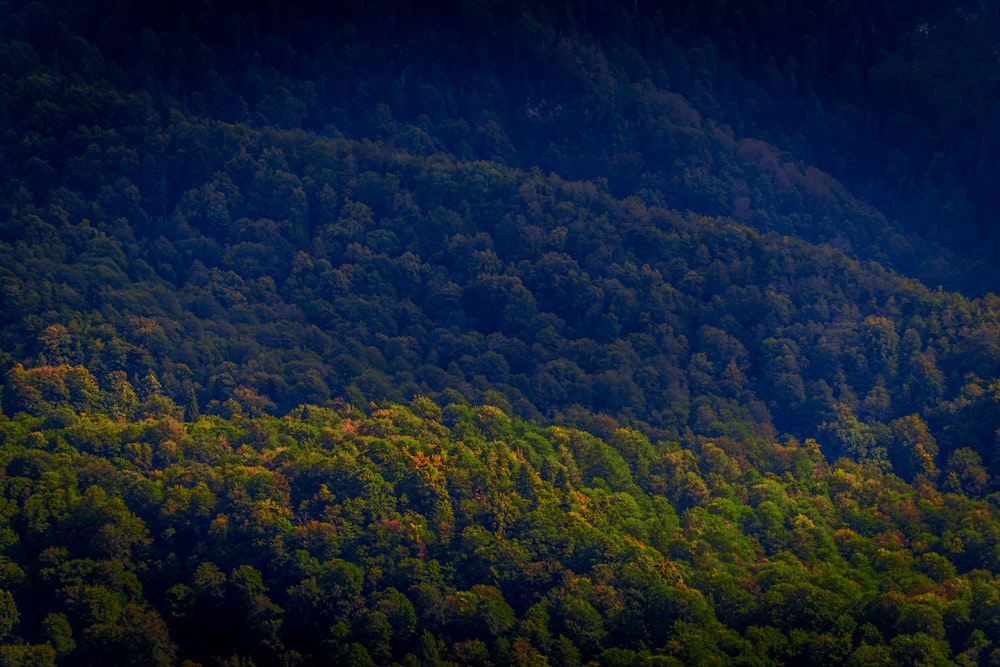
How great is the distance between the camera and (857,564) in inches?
3223

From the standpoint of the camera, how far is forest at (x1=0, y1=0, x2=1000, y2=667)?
75.4m

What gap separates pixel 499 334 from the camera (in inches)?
4099

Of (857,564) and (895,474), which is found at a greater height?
(895,474)

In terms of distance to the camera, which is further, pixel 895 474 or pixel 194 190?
pixel 194 190

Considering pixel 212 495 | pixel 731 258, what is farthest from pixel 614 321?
pixel 212 495

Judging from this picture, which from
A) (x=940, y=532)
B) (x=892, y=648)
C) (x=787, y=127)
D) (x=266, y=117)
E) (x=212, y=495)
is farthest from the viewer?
(x=787, y=127)

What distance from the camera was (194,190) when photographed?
362 ft

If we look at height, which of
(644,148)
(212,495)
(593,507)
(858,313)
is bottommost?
(212,495)

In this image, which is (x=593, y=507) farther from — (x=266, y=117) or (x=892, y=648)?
(x=266, y=117)

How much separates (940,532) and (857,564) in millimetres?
6389

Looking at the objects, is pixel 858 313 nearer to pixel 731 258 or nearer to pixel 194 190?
pixel 731 258

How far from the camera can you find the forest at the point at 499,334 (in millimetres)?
75438

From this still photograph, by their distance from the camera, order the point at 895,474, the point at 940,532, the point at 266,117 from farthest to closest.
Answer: the point at 266,117 < the point at 895,474 < the point at 940,532

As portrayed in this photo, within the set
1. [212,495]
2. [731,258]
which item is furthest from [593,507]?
[731,258]
